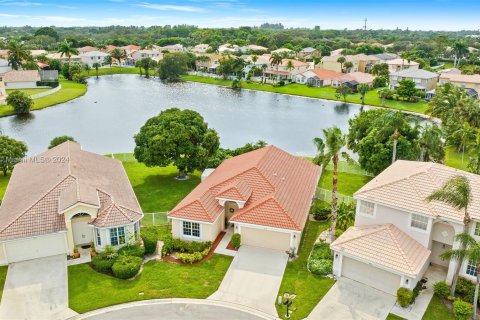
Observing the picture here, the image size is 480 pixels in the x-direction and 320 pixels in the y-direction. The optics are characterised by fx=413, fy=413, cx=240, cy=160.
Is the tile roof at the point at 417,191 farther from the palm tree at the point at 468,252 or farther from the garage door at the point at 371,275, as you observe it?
the garage door at the point at 371,275

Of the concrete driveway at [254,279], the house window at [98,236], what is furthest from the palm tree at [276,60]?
the house window at [98,236]

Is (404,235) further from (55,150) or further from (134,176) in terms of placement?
Result: (55,150)

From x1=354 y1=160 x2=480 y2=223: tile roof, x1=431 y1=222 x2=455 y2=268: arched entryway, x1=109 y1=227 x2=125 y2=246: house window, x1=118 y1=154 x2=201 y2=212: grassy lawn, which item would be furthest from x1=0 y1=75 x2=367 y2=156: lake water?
x1=431 y1=222 x2=455 y2=268: arched entryway

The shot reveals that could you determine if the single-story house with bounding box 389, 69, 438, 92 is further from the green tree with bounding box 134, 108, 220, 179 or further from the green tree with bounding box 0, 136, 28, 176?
the green tree with bounding box 0, 136, 28, 176

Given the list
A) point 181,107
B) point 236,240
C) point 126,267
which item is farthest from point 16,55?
point 236,240

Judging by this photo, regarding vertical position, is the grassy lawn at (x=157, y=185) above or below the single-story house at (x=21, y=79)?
below

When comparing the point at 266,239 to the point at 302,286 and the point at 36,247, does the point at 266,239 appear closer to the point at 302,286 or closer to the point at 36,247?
the point at 302,286
